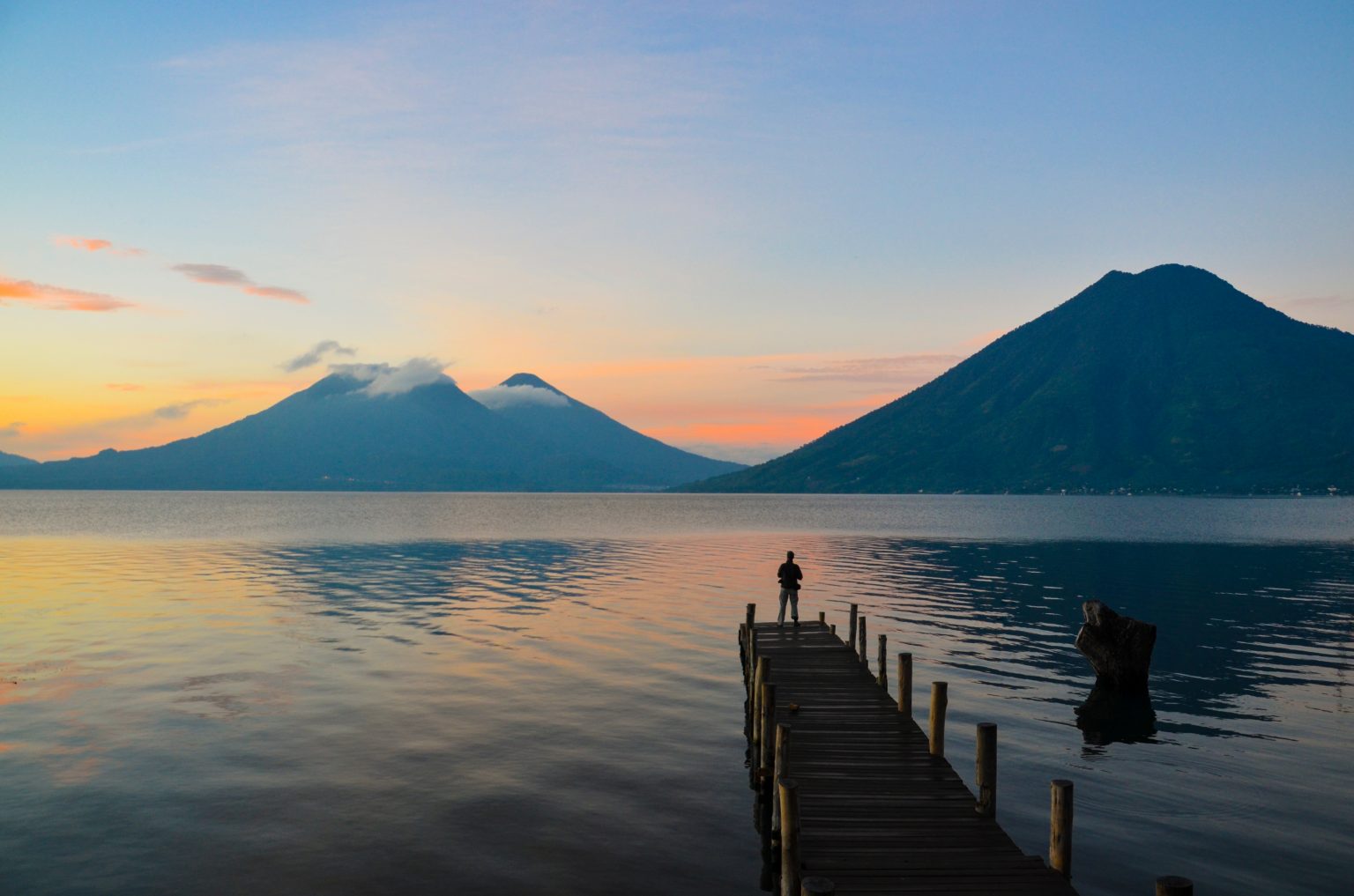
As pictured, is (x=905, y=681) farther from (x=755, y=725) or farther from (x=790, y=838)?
(x=790, y=838)

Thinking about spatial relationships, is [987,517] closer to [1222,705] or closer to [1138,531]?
[1138,531]

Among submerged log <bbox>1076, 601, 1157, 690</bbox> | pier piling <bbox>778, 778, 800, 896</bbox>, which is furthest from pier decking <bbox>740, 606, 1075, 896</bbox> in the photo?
submerged log <bbox>1076, 601, 1157, 690</bbox>

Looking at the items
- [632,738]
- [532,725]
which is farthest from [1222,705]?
[532,725]

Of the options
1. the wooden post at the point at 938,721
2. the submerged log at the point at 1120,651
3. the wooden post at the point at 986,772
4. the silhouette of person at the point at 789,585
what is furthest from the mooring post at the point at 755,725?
the submerged log at the point at 1120,651

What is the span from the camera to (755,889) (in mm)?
15031

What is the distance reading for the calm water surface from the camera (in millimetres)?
15836

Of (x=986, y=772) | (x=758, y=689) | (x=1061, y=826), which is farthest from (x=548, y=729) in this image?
(x=1061, y=826)

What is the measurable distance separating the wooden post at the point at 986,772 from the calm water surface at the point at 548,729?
2219 mm

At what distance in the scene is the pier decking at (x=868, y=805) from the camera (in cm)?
1249

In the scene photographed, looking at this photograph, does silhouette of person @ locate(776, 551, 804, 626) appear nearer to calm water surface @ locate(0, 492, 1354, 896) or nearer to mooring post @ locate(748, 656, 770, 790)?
calm water surface @ locate(0, 492, 1354, 896)

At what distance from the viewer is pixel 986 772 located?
592 inches

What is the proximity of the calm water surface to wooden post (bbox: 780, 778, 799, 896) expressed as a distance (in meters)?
3.08

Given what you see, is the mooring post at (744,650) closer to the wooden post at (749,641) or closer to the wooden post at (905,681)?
the wooden post at (749,641)

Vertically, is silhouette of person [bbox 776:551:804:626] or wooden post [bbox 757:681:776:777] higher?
silhouette of person [bbox 776:551:804:626]
